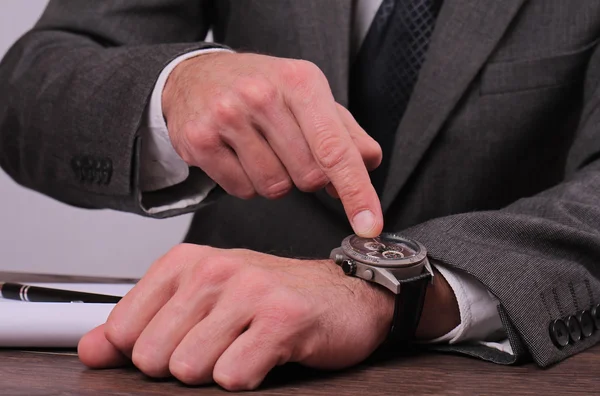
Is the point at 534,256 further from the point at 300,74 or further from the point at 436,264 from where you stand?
the point at 300,74

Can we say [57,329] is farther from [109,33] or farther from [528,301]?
[109,33]

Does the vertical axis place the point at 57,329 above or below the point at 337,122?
below

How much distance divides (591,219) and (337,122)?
33 centimetres

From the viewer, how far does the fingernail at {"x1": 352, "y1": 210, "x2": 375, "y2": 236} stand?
2.34 feet

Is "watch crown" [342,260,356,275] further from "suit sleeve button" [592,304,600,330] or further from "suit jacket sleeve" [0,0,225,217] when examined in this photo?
"suit jacket sleeve" [0,0,225,217]

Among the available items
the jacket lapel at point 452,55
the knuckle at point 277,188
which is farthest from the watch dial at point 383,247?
the jacket lapel at point 452,55

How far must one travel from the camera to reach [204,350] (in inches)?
22.8

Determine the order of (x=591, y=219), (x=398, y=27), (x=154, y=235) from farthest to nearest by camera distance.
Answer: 1. (x=154, y=235)
2. (x=398, y=27)
3. (x=591, y=219)

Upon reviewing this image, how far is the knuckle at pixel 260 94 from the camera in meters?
0.76

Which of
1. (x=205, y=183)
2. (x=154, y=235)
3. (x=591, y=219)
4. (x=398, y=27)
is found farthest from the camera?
(x=154, y=235)

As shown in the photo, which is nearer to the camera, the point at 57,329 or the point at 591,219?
the point at 57,329

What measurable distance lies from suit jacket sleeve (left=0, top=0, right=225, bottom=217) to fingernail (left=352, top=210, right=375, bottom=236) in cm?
35

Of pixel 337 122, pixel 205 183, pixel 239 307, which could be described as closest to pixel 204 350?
pixel 239 307

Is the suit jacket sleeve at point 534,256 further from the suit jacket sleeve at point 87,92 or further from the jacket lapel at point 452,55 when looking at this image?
the suit jacket sleeve at point 87,92
